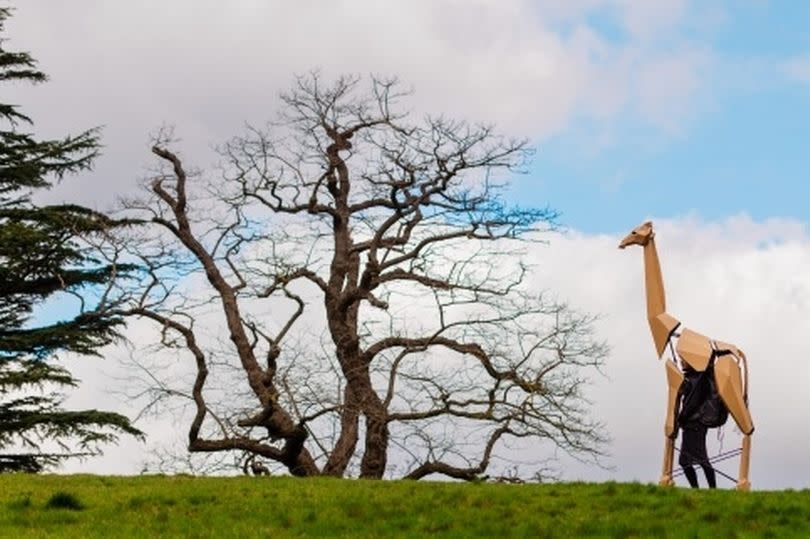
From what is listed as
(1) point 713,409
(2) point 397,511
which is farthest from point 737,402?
(2) point 397,511

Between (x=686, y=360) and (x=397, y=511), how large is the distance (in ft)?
18.8

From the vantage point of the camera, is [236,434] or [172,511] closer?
[172,511]

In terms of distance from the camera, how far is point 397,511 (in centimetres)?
1756

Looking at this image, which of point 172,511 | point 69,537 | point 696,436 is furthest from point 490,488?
point 69,537

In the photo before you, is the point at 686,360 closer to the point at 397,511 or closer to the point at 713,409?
the point at 713,409

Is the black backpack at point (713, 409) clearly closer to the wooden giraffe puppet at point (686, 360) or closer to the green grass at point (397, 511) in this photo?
the wooden giraffe puppet at point (686, 360)

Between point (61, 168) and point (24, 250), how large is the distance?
344 centimetres

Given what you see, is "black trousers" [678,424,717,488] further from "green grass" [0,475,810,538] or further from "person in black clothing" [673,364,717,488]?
"green grass" [0,475,810,538]

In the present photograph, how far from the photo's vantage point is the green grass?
52.7ft

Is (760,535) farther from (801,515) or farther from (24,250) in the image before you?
(24,250)

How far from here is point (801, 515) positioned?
1664cm

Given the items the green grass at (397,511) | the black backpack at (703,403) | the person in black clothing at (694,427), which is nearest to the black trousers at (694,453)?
the person in black clothing at (694,427)

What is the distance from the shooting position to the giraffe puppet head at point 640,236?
72.9 feet

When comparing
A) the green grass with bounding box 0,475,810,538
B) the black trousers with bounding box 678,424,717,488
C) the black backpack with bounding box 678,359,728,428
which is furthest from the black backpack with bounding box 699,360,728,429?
the green grass with bounding box 0,475,810,538
